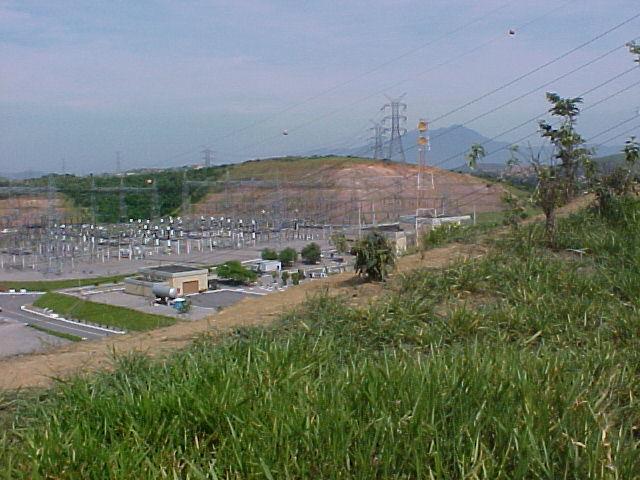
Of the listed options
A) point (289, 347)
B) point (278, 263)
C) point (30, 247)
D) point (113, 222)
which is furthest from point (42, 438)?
point (113, 222)

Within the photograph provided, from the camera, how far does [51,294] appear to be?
22.5 m

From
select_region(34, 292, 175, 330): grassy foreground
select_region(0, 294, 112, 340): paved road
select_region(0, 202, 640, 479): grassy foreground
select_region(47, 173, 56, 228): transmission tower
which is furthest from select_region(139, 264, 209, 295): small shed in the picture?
select_region(47, 173, 56, 228): transmission tower

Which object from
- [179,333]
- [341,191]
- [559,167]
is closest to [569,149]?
[559,167]

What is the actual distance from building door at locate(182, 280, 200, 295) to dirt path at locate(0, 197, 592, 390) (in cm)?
1017

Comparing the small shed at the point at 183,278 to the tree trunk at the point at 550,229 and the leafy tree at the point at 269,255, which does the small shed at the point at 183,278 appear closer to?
the leafy tree at the point at 269,255

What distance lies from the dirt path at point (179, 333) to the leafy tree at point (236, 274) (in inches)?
497

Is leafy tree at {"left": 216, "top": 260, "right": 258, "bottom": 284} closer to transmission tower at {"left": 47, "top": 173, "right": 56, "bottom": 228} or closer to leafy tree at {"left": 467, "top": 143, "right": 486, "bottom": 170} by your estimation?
leafy tree at {"left": 467, "top": 143, "right": 486, "bottom": 170}

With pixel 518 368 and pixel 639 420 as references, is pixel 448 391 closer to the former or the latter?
pixel 518 368

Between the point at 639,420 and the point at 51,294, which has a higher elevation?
the point at 639,420

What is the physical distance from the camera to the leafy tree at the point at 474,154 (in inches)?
329

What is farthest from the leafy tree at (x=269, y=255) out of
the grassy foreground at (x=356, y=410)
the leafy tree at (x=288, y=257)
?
the grassy foreground at (x=356, y=410)

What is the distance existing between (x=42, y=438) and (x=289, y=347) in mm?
1451

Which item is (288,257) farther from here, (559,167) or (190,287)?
(559,167)

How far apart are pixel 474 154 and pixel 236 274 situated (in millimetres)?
12771
